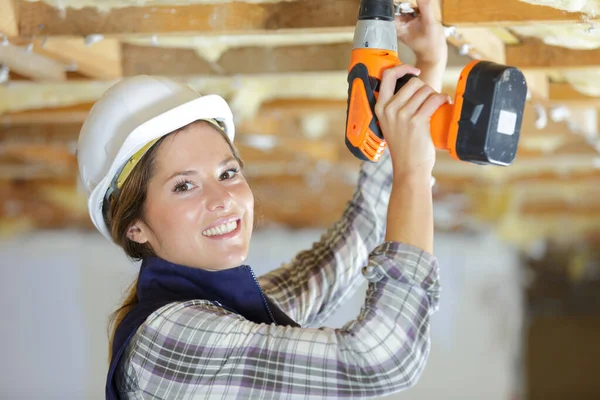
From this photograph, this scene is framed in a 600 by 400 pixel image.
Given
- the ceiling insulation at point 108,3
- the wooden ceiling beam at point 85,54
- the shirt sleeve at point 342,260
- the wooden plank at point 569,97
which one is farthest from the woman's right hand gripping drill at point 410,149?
the wooden plank at point 569,97

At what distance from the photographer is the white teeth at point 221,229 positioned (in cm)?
Answer: 125

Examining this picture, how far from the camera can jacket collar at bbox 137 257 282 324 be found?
1.26 m

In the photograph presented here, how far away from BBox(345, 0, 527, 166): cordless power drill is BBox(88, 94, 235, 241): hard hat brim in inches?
12.3

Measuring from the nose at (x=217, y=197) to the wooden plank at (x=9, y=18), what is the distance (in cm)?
64

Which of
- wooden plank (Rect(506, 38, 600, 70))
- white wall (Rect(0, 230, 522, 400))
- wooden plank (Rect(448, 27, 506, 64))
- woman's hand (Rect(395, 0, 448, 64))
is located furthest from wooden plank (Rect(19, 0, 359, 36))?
white wall (Rect(0, 230, 522, 400))

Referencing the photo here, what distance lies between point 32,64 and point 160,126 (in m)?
1.01

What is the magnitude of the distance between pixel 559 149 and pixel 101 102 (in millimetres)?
2952

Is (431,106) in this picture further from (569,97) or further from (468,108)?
(569,97)

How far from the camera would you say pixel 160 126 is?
1.24 metres

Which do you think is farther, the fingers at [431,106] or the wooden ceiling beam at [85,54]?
the wooden ceiling beam at [85,54]

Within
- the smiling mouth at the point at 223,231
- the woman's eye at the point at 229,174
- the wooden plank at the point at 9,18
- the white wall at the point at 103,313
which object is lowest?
the white wall at the point at 103,313

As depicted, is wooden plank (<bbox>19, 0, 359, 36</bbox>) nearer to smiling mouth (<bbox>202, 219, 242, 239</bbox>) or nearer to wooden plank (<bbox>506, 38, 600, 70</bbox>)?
smiling mouth (<bbox>202, 219, 242, 239</bbox>)

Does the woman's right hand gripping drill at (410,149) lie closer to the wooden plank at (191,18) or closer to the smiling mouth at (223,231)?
the smiling mouth at (223,231)

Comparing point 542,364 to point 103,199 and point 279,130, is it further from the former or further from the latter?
point 103,199
